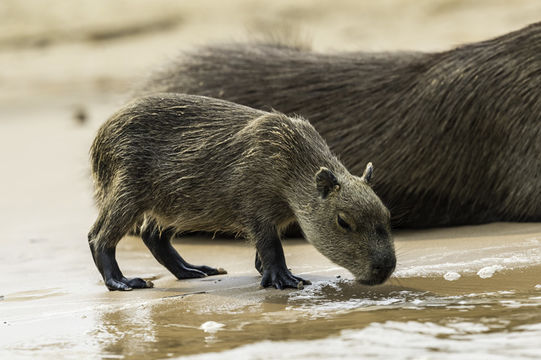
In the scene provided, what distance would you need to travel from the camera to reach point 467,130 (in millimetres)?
6297

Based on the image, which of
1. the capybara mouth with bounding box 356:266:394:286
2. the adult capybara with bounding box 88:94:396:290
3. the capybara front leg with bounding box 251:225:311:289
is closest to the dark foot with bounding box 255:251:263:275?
the adult capybara with bounding box 88:94:396:290

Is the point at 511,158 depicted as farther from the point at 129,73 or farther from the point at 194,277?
the point at 129,73

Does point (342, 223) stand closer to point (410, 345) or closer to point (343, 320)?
point (343, 320)

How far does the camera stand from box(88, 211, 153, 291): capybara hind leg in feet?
16.5

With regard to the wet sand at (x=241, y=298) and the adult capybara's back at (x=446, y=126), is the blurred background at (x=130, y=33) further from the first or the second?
the adult capybara's back at (x=446, y=126)

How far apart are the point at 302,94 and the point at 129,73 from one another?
12.4 metres

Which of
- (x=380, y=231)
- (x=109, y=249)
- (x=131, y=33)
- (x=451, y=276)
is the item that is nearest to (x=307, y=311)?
(x=380, y=231)

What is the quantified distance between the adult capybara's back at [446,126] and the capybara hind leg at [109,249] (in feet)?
6.14

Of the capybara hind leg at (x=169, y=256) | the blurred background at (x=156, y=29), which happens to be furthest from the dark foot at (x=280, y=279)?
the blurred background at (x=156, y=29)

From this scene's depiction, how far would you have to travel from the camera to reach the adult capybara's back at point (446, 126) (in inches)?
243

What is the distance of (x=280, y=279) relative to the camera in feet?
15.5

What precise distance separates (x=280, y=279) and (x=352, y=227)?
1.44 ft

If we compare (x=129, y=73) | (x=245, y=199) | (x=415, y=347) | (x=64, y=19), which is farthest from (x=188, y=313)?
(x=64, y=19)

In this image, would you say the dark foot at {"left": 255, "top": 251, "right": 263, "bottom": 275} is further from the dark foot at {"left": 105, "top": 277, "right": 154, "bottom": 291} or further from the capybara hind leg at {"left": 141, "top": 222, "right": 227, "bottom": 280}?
the dark foot at {"left": 105, "top": 277, "right": 154, "bottom": 291}
